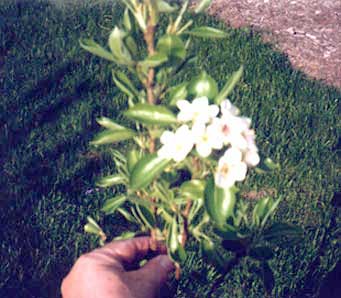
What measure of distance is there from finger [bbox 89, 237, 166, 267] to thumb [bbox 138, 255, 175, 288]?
0.07m

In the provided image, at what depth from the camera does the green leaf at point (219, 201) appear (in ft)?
5.12

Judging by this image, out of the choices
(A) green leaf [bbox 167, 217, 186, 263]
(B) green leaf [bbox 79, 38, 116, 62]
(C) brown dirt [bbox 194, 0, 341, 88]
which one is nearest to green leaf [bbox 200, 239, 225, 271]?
(A) green leaf [bbox 167, 217, 186, 263]

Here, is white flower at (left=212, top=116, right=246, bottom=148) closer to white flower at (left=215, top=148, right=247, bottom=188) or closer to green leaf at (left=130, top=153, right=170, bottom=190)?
white flower at (left=215, top=148, right=247, bottom=188)

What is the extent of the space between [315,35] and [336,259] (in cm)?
226

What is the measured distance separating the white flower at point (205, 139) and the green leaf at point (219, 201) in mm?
120

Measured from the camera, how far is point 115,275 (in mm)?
1763

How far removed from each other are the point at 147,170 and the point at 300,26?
3.38 metres

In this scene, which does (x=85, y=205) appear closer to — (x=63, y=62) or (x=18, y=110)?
(x=18, y=110)

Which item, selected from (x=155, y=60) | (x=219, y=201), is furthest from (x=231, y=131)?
(x=155, y=60)

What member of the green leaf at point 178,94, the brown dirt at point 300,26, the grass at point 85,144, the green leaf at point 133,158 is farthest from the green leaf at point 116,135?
the brown dirt at point 300,26

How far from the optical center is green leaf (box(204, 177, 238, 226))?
156cm

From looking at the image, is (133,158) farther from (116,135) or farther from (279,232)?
(279,232)

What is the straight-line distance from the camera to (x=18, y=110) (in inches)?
137

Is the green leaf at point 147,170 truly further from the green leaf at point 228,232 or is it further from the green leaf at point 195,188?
the green leaf at point 228,232
